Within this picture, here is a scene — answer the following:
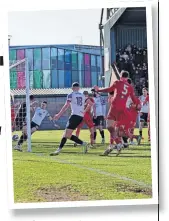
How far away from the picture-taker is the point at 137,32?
4258 mm

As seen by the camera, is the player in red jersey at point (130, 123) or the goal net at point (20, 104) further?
the player in red jersey at point (130, 123)

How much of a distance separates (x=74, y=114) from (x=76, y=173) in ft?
1.26

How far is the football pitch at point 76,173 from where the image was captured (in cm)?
424

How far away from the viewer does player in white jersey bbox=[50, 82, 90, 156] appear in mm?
4289

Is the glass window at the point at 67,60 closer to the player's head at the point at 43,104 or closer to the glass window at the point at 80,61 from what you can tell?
the glass window at the point at 80,61

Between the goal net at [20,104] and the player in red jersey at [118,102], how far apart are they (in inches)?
19.0

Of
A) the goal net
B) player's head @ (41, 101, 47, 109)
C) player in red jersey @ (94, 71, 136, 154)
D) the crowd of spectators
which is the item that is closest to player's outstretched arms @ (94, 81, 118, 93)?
player in red jersey @ (94, 71, 136, 154)

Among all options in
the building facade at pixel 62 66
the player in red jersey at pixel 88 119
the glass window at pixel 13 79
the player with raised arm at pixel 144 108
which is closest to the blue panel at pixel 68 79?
the building facade at pixel 62 66

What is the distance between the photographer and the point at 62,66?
4309 mm

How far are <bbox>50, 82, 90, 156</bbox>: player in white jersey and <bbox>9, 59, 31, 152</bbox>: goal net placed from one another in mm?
195

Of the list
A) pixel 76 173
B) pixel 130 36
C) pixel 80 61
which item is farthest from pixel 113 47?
pixel 76 173

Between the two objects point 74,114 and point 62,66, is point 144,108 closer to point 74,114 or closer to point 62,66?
point 74,114

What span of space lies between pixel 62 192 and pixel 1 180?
0.40 metres

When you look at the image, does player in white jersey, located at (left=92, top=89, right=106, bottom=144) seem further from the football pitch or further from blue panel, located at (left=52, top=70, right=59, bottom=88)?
blue panel, located at (left=52, top=70, right=59, bottom=88)
